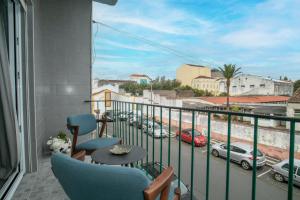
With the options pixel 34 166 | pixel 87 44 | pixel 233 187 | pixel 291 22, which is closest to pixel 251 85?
pixel 291 22

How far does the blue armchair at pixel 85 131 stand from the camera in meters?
2.22

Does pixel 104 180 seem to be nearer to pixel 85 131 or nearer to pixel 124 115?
pixel 85 131

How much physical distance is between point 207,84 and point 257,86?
1066 cm

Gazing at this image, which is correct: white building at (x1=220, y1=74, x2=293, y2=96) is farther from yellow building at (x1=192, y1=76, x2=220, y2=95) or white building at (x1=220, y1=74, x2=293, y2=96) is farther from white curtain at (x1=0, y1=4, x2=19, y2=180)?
white curtain at (x1=0, y1=4, x2=19, y2=180)

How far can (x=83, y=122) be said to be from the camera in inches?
101

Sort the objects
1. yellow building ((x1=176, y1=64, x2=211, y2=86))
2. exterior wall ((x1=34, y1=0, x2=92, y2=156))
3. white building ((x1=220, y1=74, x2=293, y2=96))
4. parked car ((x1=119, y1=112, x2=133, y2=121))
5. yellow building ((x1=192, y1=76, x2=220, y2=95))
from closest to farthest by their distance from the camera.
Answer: parked car ((x1=119, y1=112, x2=133, y2=121)), exterior wall ((x1=34, y1=0, x2=92, y2=156)), white building ((x1=220, y1=74, x2=293, y2=96)), yellow building ((x1=192, y1=76, x2=220, y2=95)), yellow building ((x1=176, y1=64, x2=211, y2=86))

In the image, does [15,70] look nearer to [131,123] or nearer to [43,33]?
[43,33]

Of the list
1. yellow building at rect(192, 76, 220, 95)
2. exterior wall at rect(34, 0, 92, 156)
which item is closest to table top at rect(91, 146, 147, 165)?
exterior wall at rect(34, 0, 92, 156)

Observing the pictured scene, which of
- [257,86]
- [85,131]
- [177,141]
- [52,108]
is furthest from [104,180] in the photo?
[257,86]

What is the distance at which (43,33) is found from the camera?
123 inches

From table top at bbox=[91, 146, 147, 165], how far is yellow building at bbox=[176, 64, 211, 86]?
3284 cm

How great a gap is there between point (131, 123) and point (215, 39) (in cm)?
2942

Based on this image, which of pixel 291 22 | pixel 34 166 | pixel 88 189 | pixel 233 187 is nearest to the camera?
pixel 88 189

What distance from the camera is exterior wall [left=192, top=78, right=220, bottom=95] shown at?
28.4 metres
